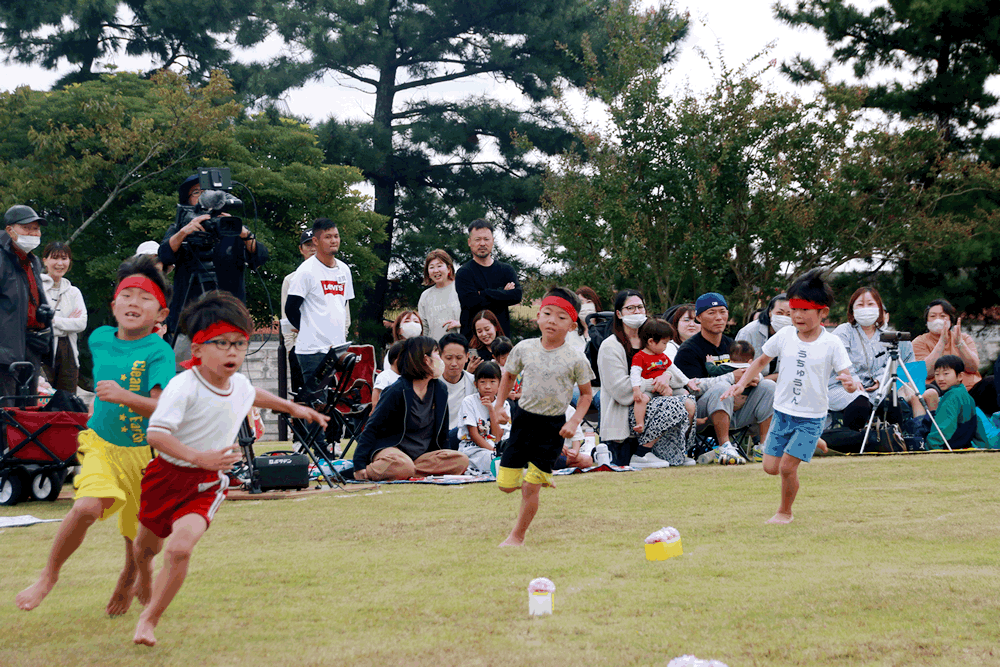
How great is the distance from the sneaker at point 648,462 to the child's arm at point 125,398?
623 centimetres

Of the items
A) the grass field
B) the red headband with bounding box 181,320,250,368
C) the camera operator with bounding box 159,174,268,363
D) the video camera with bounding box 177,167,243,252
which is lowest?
the grass field

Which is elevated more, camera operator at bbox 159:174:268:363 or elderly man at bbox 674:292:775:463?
camera operator at bbox 159:174:268:363

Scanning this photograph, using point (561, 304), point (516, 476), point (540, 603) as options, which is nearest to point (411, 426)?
point (516, 476)

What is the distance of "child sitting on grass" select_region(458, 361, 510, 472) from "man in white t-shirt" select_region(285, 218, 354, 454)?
131 centimetres

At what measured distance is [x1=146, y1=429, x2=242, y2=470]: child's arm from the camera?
12.9 ft

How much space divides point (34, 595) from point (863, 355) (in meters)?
8.96

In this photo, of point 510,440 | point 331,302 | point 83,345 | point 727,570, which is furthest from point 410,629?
point 83,345

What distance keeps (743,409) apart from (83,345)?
22.5m

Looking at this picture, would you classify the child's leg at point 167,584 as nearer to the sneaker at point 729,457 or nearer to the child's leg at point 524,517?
the child's leg at point 524,517

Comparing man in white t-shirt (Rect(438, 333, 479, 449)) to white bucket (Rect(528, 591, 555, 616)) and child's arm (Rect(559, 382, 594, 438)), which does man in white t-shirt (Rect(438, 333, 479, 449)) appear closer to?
child's arm (Rect(559, 382, 594, 438))

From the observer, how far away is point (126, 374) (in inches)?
179

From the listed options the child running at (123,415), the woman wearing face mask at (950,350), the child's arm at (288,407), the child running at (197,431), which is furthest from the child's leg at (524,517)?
the woman wearing face mask at (950,350)

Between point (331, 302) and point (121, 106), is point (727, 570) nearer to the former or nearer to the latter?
point (331, 302)

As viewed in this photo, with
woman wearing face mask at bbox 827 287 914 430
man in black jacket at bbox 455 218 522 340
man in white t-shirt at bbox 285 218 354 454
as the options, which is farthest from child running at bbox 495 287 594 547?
woman wearing face mask at bbox 827 287 914 430
